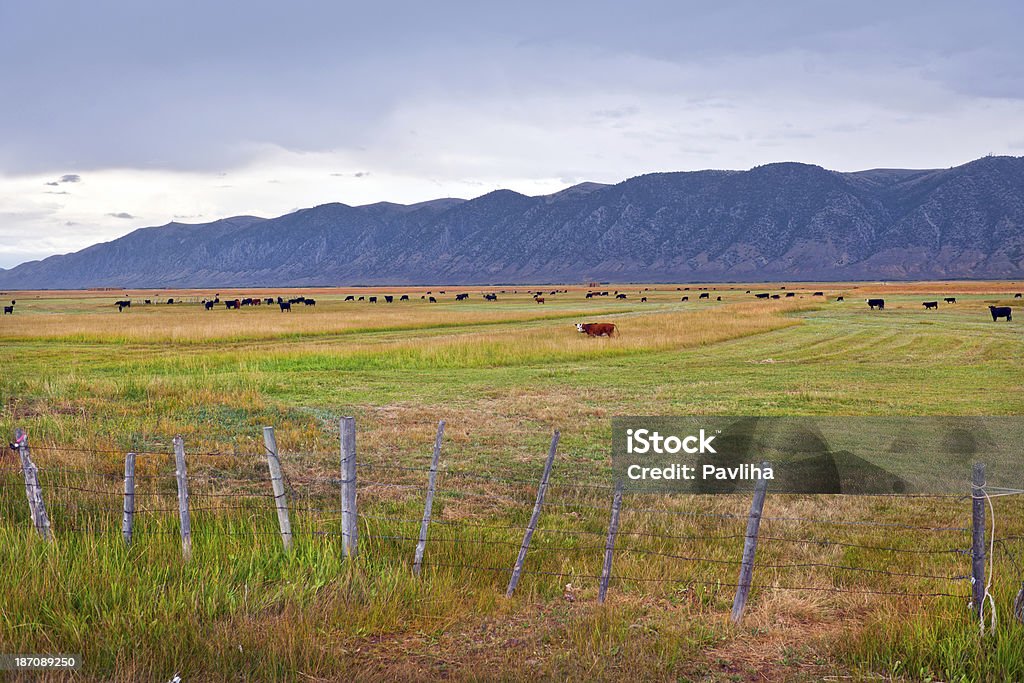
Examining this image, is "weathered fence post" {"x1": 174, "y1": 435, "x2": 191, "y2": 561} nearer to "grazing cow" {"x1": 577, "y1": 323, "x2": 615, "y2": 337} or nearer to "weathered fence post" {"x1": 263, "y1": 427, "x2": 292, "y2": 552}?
"weathered fence post" {"x1": 263, "y1": 427, "x2": 292, "y2": 552}

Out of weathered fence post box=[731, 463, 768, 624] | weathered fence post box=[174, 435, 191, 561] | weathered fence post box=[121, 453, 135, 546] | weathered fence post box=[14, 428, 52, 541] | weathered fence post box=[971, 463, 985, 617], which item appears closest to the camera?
weathered fence post box=[971, 463, 985, 617]

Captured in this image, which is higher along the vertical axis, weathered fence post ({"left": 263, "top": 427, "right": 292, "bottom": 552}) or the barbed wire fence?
weathered fence post ({"left": 263, "top": 427, "right": 292, "bottom": 552})

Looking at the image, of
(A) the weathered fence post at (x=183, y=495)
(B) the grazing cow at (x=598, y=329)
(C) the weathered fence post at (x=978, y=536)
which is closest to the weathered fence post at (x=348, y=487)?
(A) the weathered fence post at (x=183, y=495)

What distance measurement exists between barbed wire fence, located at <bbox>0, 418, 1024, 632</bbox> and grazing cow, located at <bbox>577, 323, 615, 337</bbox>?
96.9 ft

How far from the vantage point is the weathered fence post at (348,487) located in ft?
25.6

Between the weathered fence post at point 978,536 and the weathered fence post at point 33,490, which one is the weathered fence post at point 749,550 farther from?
the weathered fence post at point 33,490

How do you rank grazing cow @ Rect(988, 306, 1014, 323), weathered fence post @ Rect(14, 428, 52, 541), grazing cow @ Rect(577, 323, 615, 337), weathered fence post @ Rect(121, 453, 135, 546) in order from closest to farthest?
1. weathered fence post @ Rect(121, 453, 135, 546)
2. weathered fence post @ Rect(14, 428, 52, 541)
3. grazing cow @ Rect(577, 323, 615, 337)
4. grazing cow @ Rect(988, 306, 1014, 323)

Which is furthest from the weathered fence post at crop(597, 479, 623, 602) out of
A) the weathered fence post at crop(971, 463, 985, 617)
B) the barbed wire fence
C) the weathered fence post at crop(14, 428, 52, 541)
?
the weathered fence post at crop(14, 428, 52, 541)

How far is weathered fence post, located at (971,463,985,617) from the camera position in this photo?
6.35 meters

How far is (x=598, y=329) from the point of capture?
4256cm

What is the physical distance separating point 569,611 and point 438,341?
31.1 metres

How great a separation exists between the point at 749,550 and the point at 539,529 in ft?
11.6

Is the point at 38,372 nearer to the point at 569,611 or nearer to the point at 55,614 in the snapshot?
the point at 55,614

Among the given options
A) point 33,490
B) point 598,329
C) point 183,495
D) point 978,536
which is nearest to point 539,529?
point 183,495
